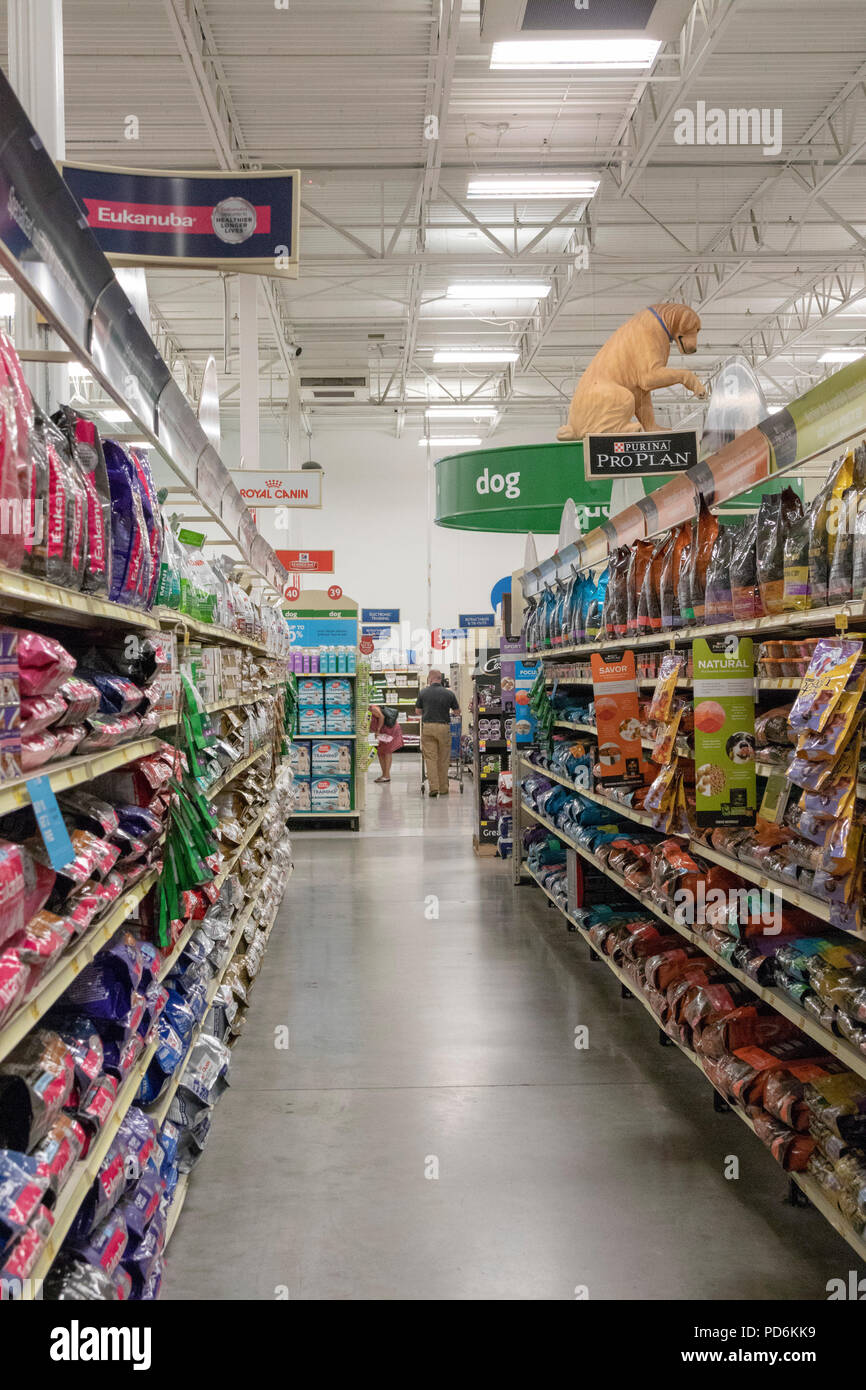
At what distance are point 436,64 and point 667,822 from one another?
816 cm

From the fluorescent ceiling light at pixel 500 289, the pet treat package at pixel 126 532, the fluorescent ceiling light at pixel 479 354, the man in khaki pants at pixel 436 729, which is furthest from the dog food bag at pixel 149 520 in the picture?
the fluorescent ceiling light at pixel 479 354

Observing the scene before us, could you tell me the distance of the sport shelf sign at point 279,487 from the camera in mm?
10750

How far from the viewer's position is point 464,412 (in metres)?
22.2

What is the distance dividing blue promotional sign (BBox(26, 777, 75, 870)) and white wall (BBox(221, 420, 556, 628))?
23.5 meters

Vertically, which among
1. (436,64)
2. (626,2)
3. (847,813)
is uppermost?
(436,64)

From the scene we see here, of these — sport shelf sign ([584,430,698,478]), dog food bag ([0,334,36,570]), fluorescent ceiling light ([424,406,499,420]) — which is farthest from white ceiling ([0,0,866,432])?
dog food bag ([0,334,36,570])

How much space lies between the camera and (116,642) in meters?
2.99

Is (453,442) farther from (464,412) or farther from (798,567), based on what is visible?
(798,567)

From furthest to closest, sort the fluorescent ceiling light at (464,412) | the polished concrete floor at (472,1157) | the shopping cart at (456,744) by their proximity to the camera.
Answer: the fluorescent ceiling light at (464,412) → the shopping cart at (456,744) → the polished concrete floor at (472,1157)

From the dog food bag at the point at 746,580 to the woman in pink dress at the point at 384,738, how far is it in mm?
14295

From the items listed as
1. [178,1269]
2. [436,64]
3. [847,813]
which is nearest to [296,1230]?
[178,1269]

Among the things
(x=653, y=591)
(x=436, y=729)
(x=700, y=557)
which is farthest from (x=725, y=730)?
(x=436, y=729)

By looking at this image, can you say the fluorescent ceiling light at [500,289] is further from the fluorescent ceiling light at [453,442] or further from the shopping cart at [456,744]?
the fluorescent ceiling light at [453,442]
